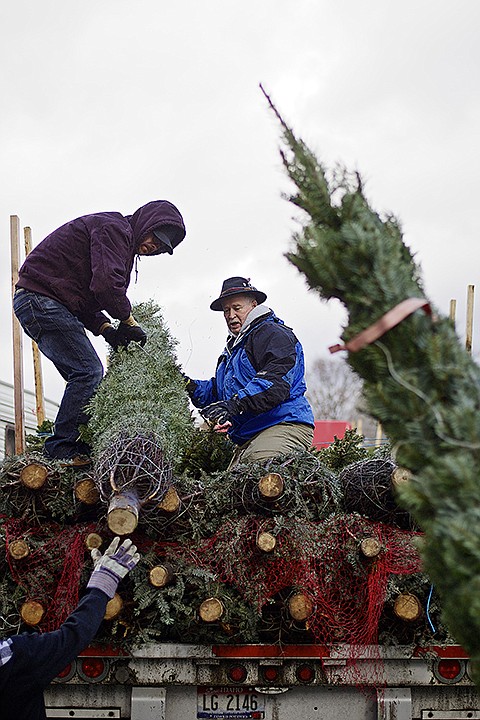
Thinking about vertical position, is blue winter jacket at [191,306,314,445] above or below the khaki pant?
above

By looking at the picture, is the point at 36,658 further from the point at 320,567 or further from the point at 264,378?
the point at 264,378

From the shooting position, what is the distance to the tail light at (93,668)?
14.0 feet

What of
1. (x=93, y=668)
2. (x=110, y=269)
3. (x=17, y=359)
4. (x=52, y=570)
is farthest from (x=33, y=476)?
(x=17, y=359)

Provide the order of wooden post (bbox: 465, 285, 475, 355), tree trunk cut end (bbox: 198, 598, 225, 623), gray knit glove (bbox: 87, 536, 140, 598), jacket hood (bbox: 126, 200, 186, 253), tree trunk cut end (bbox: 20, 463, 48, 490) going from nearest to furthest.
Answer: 1. gray knit glove (bbox: 87, 536, 140, 598)
2. tree trunk cut end (bbox: 198, 598, 225, 623)
3. tree trunk cut end (bbox: 20, 463, 48, 490)
4. jacket hood (bbox: 126, 200, 186, 253)
5. wooden post (bbox: 465, 285, 475, 355)

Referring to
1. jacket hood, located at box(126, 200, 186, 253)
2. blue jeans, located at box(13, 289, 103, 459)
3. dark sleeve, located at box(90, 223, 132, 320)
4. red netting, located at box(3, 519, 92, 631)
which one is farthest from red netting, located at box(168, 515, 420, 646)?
jacket hood, located at box(126, 200, 186, 253)

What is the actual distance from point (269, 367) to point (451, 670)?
81.8 inches

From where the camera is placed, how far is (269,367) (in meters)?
5.38

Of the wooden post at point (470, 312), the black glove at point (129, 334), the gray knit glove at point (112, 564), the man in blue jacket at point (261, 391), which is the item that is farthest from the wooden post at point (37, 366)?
the wooden post at point (470, 312)

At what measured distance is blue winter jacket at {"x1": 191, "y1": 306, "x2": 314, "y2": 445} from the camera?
5.29 meters

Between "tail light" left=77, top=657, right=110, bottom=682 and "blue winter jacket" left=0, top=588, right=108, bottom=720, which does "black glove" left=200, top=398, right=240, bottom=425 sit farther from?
"blue winter jacket" left=0, top=588, right=108, bottom=720

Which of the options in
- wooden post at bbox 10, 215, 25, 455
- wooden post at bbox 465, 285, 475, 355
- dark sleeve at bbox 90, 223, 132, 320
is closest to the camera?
dark sleeve at bbox 90, 223, 132, 320

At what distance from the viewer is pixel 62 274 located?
538 centimetres

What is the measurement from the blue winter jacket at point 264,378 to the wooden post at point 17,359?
155 cm

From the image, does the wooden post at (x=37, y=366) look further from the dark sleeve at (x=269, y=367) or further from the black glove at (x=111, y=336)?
the dark sleeve at (x=269, y=367)
